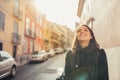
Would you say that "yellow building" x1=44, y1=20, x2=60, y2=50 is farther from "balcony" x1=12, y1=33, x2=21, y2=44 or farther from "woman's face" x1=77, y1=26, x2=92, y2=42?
"woman's face" x1=77, y1=26, x2=92, y2=42

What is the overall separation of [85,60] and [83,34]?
0.34 meters

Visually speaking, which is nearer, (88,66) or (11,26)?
(88,66)

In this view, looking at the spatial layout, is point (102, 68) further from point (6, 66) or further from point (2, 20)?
point (2, 20)

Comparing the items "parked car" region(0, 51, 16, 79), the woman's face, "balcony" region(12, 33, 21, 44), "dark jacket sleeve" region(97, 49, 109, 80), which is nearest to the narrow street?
"parked car" region(0, 51, 16, 79)

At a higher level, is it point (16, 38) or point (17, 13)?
point (17, 13)

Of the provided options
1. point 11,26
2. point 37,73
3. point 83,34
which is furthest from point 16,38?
point 83,34

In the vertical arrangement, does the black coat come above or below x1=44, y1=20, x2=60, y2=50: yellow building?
below

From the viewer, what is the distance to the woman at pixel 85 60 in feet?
6.98

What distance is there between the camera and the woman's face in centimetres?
237

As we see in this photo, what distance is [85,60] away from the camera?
2.20 meters

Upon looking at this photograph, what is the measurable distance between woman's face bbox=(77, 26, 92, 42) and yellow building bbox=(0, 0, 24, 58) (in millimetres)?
17075

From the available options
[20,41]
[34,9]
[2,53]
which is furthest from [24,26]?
[2,53]

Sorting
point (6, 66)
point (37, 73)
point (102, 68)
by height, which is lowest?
point (37, 73)

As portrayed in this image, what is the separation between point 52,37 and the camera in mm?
54688
